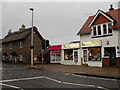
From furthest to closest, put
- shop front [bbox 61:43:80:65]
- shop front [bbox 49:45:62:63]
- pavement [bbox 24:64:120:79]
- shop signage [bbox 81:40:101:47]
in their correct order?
1. shop front [bbox 49:45:62:63]
2. shop front [bbox 61:43:80:65]
3. shop signage [bbox 81:40:101:47]
4. pavement [bbox 24:64:120:79]

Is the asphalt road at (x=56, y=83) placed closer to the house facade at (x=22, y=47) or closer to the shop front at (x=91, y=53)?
the shop front at (x=91, y=53)

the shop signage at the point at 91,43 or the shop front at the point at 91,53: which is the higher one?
the shop signage at the point at 91,43

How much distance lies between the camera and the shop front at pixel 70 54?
1026 inches

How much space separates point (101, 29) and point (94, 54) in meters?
3.69

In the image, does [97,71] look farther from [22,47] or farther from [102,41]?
[22,47]

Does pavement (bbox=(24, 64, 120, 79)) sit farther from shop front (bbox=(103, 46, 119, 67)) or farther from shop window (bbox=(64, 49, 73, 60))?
shop window (bbox=(64, 49, 73, 60))

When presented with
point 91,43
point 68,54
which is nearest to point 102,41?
point 91,43

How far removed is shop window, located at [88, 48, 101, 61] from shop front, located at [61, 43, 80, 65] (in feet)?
8.26

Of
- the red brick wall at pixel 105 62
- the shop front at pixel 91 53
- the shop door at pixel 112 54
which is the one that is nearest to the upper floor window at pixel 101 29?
the shop front at pixel 91 53

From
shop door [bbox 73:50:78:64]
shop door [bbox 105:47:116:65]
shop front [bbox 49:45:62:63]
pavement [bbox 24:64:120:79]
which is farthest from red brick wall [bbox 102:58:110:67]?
shop front [bbox 49:45:62:63]

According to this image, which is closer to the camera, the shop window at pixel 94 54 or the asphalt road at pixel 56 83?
the asphalt road at pixel 56 83

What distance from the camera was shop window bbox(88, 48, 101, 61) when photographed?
22719 mm

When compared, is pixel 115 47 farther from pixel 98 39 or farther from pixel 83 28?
pixel 83 28

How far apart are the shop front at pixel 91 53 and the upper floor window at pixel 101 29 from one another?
136cm
